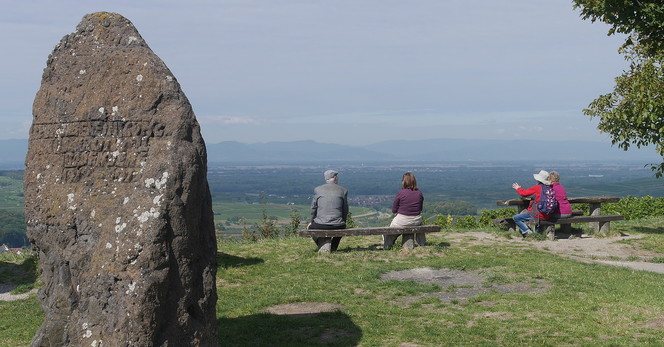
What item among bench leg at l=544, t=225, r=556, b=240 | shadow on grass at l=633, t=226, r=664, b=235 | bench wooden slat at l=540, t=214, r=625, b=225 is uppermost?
bench wooden slat at l=540, t=214, r=625, b=225

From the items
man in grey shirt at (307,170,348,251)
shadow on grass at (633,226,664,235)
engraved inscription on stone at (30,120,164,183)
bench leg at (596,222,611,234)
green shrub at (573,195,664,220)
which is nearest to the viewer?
engraved inscription on stone at (30,120,164,183)

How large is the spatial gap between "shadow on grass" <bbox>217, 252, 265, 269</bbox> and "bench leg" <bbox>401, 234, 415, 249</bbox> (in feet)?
10.7

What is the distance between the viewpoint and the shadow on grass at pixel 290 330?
8.44 meters

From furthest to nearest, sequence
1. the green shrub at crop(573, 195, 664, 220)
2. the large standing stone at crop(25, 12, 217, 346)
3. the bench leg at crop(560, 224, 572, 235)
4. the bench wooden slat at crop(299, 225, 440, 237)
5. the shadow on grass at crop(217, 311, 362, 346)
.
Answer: the green shrub at crop(573, 195, 664, 220), the bench leg at crop(560, 224, 572, 235), the bench wooden slat at crop(299, 225, 440, 237), the shadow on grass at crop(217, 311, 362, 346), the large standing stone at crop(25, 12, 217, 346)

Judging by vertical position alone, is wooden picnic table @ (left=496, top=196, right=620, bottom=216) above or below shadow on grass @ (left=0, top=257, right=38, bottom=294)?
above

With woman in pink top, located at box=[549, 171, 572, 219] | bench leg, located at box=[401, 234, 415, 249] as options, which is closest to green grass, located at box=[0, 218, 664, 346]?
bench leg, located at box=[401, 234, 415, 249]

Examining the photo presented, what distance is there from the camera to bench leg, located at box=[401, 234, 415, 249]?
1499cm

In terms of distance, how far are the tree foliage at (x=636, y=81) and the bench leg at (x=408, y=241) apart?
20.1ft

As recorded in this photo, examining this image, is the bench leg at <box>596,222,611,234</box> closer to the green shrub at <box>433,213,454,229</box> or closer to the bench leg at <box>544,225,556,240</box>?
the bench leg at <box>544,225,556,240</box>

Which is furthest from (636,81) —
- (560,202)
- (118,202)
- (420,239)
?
(118,202)

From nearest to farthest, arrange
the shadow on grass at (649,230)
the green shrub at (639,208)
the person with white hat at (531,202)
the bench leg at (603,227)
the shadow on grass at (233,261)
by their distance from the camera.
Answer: the shadow on grass at (233,261), the person with white hat at (531,202), the bench leg at (603,227), the shadow on grass at (649,230), the green shrub at (639,208)

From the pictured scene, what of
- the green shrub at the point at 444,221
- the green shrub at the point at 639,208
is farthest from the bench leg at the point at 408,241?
the green shrub at the point at 639,208

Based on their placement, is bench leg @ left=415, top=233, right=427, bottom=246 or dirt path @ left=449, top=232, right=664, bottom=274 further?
bench leg @ left=415, top=233, right=427, bottom=246

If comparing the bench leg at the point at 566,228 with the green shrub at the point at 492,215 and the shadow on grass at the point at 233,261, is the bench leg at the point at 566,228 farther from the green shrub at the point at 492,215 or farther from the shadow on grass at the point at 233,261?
the shadow on grass at the point at 233,261
